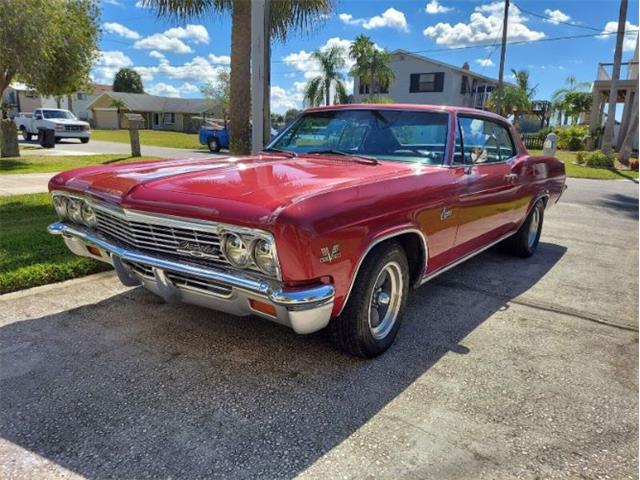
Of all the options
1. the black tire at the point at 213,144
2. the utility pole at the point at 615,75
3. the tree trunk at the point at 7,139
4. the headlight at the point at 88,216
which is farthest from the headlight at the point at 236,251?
the black tire at the point at 213,144

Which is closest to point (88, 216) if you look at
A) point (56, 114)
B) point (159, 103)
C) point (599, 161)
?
point (599, 161)

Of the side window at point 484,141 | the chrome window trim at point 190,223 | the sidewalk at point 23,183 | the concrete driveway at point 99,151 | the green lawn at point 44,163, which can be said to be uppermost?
the side window at point 484,141

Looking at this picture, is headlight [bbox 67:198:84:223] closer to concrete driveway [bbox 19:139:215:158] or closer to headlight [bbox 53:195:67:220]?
headlight [bbox 53:195:67:220]

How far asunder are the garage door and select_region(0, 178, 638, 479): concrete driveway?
61.1m

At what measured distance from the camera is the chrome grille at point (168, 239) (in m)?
2.56

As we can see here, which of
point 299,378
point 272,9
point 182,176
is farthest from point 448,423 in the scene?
point 272,9

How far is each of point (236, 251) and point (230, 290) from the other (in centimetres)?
22

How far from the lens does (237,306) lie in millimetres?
2592

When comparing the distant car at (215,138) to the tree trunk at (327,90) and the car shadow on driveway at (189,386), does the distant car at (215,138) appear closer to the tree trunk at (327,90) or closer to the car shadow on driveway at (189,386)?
the car shadow on driveway at (189,386)

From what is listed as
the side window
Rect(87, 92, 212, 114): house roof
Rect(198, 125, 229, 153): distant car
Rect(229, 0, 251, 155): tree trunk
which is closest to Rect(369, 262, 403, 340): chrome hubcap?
the side window

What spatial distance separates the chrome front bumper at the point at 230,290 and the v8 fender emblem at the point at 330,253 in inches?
5.2

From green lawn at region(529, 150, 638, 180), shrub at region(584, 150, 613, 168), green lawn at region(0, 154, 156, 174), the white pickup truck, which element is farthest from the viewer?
the white pickup truck

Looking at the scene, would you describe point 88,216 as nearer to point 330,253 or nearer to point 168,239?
point 168,239

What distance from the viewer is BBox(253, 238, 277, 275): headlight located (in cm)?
234
